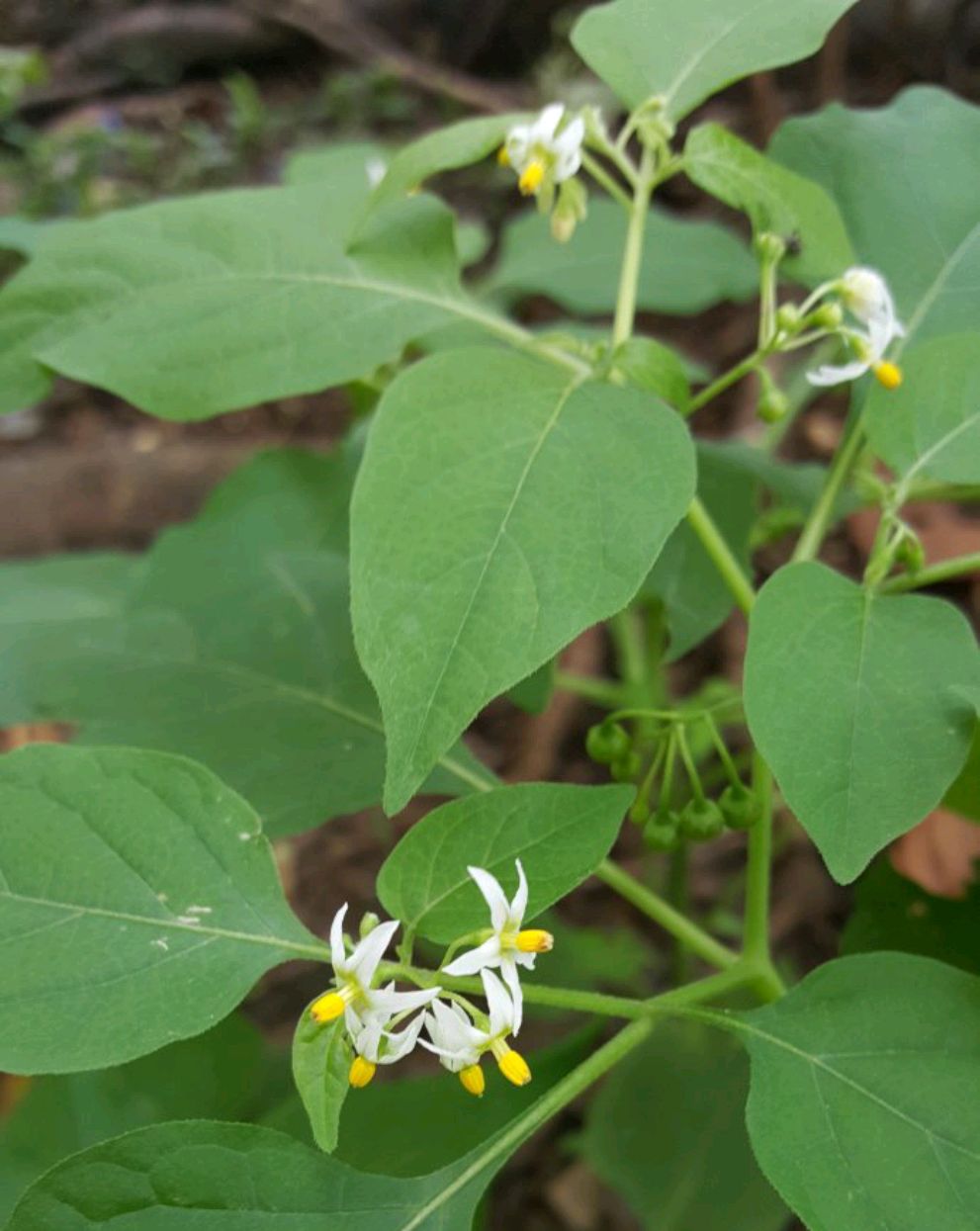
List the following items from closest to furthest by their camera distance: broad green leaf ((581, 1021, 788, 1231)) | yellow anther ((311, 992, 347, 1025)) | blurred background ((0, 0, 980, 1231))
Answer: yellow anther ((311, 992, 347, 1025)) < broad green leaf ((581, 1021, 788, 1231)) < blurred background ((0, 0, 980, 1231))

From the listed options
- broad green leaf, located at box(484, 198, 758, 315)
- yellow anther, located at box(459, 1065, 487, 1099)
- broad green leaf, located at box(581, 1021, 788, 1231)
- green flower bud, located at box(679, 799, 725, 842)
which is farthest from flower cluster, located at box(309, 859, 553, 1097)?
broad green leaf, located at box(484, 198, 758, 315)

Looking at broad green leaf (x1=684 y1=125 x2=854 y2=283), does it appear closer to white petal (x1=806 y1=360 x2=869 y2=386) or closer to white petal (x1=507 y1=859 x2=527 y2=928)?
white petal (x1=806 y1=360 x2=869 y2=386)

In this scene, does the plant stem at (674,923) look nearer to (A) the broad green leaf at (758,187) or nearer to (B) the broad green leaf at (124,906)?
(B) the broad green leaf at (124,906)

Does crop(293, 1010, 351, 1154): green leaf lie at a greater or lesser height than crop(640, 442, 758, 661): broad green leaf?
greater

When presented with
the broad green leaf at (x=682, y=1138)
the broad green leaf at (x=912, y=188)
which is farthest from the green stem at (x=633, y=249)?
the broad green leaf at (x=682, y=1138)

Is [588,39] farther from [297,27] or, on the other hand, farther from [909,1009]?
[297,27]

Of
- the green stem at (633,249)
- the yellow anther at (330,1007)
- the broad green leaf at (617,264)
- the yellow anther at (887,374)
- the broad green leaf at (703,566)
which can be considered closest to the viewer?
the yellow anther at (330,1007)

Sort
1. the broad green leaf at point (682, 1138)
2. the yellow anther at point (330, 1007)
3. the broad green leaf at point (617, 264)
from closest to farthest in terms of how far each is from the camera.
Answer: the yellow anther at point (330, 1007), the broad green leaf at point (682, 1138), the broad green leaf at point (617, 264)

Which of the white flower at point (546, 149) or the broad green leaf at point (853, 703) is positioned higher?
the white flower at point (546, 149)
